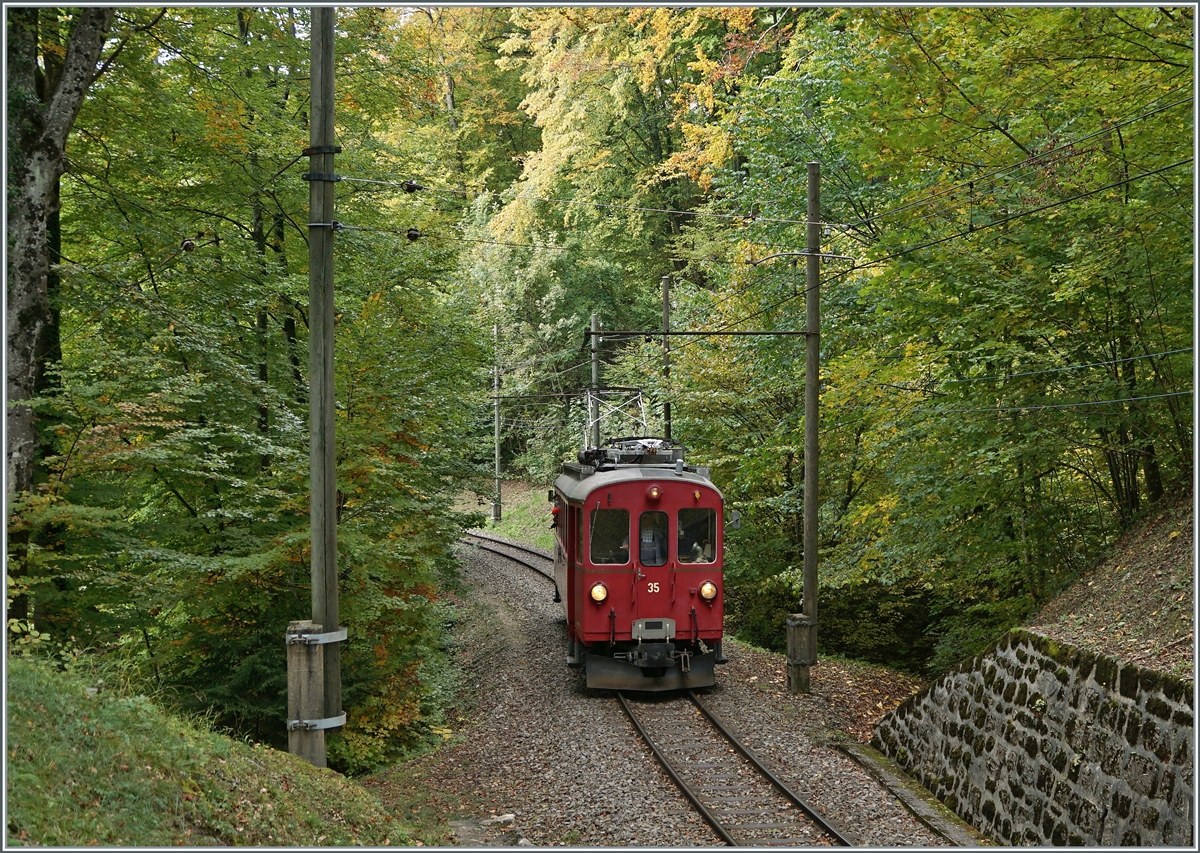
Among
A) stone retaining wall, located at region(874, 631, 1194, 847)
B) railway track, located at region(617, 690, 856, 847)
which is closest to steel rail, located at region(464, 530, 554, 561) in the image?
railway track, located at region(617, 690, 856, 847)

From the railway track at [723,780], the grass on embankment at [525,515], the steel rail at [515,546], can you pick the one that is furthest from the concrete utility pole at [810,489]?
the grass on embankment at [525,515]

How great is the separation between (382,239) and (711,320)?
31.5ft

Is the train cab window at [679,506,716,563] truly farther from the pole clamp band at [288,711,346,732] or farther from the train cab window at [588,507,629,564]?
the pole clamp band at [288,711,346,732]

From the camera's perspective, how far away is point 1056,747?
8.16 metres

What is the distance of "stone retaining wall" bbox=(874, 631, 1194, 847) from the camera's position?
685cm

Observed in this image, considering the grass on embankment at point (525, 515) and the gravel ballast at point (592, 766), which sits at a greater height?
the grass on embankment at point (525, 515)

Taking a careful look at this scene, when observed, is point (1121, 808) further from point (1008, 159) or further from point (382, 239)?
point (382, 239)

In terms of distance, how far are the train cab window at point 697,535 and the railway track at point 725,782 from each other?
1.93 metres

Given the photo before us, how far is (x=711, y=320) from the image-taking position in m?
22.0

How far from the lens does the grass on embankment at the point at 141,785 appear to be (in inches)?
215

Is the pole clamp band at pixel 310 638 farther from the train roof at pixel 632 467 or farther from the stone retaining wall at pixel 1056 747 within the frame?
the stone retaining wall at pixel 1056 747

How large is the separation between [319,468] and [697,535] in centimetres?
619

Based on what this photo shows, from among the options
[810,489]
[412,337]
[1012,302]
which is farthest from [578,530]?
[1012,302]

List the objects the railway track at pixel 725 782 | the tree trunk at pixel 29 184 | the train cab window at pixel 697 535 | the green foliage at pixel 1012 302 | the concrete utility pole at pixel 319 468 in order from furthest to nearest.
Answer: the train cab window at pixel 697 535 → the green foliage at pixel 1012 302 → the tree trunk at pixel 29 184 → the concrete utility pole at pixel 319 468 → the railway track at pixel 725 782
